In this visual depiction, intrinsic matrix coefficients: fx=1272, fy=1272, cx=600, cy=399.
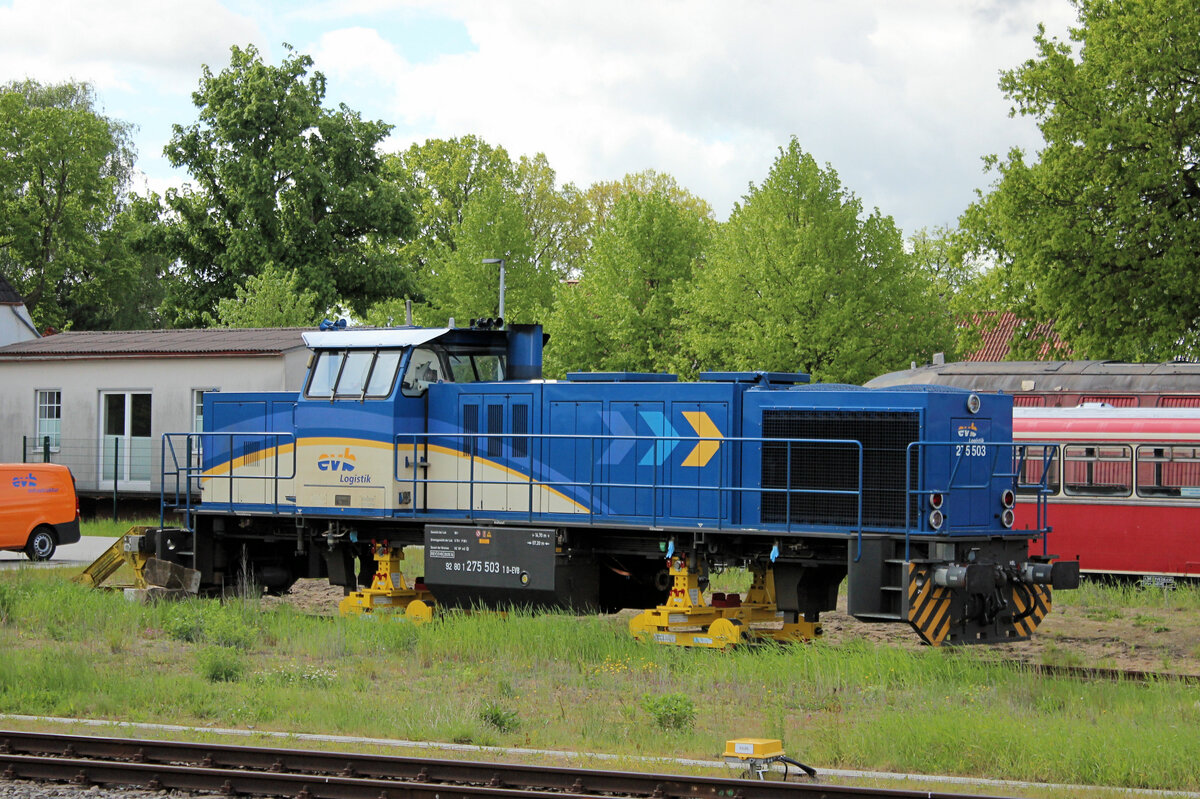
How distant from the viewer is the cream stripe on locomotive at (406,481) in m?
15.5

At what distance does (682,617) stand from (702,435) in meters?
2.05

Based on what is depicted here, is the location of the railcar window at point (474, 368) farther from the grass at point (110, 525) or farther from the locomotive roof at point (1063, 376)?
the grass at point (110, 525)

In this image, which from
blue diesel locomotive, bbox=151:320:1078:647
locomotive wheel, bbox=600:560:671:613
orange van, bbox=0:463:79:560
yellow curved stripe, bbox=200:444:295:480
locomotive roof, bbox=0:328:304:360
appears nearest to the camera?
blue diesel locomotive, bbox=151:320:1078:647

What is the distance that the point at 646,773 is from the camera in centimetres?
843

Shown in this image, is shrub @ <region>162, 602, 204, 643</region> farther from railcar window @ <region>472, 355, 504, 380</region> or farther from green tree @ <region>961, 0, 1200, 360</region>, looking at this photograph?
green tree @ <region>961, 0, 1200, 360</region>

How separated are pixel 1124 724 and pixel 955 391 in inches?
182

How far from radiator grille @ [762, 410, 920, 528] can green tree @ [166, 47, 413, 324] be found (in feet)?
112

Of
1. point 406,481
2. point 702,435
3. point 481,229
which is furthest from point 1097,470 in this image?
point 481,229

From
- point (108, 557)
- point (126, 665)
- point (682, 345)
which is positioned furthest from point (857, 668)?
point (682, 345)

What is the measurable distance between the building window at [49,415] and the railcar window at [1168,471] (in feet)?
84.5

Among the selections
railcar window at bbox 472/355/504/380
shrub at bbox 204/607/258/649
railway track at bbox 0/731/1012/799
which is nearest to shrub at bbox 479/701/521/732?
railway track at bbox 0/731/1012/799

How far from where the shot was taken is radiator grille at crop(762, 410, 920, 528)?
13.4 metres

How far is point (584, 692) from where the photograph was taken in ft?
39.1

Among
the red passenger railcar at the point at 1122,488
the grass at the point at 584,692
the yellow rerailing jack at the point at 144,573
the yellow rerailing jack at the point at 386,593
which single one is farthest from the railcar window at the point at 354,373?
the red passenger railcar at the point at 1122,488
